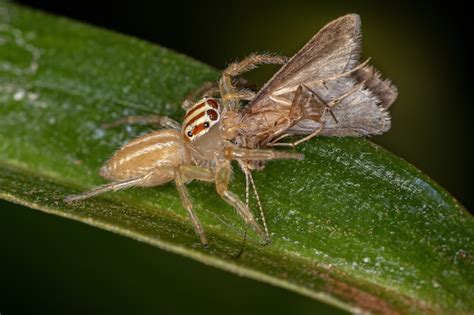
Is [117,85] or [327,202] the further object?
[117,85]

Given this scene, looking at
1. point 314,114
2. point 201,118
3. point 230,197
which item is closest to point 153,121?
point 201,118

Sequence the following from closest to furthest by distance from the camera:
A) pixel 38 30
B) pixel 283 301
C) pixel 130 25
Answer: pixel 283 301, pixel 38 30, pixel 130 25

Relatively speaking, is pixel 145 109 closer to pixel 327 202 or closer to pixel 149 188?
pixel 149 188

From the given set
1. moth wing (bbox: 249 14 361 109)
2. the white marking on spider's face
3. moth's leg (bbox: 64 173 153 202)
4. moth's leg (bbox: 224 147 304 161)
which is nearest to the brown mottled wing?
moth wing (bbox: 249 14 361 109)

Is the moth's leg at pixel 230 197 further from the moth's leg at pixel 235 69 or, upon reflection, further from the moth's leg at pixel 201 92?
the moth's leg at pixel 201 92

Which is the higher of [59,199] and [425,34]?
[425,34]

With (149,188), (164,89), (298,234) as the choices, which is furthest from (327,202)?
(164,89)

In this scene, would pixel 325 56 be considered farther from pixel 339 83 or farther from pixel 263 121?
pixel 263 121

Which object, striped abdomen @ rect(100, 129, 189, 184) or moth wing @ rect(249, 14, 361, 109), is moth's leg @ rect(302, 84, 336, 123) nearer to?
moth wing @ rect(249, 14, 361, 109)
